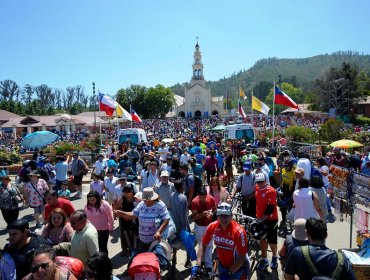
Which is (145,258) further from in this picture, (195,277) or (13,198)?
(13,198)

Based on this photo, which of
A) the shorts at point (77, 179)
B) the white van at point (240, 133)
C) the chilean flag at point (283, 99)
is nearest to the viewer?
the shorts at point (77, 179)

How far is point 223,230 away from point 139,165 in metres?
10.2

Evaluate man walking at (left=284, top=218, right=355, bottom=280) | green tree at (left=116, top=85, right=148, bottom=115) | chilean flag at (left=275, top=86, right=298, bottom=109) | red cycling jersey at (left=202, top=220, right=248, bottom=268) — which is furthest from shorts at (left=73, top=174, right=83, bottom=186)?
green tree at (left=116, top=85, right=148, bottom=115)

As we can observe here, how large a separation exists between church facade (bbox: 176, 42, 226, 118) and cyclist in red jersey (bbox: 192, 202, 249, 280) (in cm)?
8179

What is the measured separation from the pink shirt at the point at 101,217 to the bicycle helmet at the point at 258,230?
2.25m

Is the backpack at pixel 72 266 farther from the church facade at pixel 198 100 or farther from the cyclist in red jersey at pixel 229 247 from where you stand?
the church facade at pixel 198 100

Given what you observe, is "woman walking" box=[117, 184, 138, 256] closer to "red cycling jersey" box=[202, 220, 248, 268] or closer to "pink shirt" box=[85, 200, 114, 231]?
"pink shirt" box=[85, 200, 114, 231]

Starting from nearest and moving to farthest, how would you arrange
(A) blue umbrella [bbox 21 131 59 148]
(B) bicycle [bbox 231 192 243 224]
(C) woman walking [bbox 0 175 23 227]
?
(B) bicycle [bbox 231 192 243 224] → (C) woman walking [bbox 0 175 23 227] → (A) blue umbrella [bbox 21 131 59 148]

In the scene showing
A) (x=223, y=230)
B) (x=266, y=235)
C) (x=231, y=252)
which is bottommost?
(x=266, y=235)

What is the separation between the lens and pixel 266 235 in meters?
5.39

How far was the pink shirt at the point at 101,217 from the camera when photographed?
17.0ft

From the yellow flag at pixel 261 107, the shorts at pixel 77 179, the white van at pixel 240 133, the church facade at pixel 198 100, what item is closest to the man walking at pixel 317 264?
the shorts at pixel 77 179

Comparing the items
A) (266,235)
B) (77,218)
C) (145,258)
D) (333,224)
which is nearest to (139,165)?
(333,224)

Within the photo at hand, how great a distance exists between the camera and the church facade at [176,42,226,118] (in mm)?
86188
